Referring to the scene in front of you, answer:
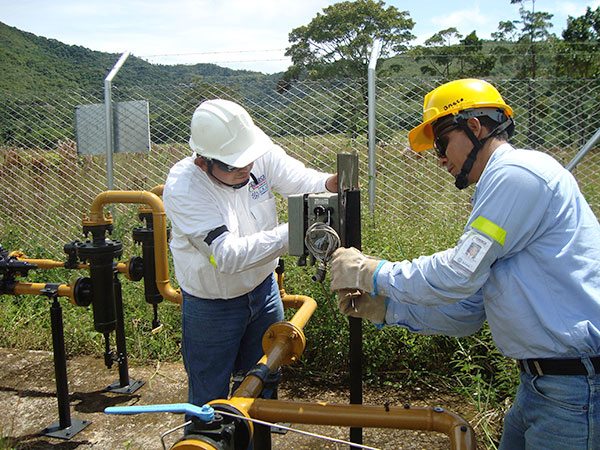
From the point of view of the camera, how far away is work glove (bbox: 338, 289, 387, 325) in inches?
72.6

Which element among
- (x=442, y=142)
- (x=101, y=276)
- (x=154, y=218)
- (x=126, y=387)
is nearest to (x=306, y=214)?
(x=442, y=142)

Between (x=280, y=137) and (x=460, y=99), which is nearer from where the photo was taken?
(x=460, y=99)

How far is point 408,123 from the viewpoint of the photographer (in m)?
4.86

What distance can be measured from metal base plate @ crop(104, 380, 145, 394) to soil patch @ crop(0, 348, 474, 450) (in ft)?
0.09

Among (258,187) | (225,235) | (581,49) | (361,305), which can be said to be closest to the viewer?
(361,305)

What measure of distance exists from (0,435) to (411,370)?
250cm

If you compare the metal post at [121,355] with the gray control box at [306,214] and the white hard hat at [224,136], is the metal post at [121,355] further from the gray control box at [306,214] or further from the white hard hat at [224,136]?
the gray control box at [306,214]

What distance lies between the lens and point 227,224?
2359 mm

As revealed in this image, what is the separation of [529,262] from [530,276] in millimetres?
39

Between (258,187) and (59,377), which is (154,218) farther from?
(59,377)

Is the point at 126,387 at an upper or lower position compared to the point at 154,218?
lower

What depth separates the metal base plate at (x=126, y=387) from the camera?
3.74 meters

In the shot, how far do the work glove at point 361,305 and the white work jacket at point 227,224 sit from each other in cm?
42

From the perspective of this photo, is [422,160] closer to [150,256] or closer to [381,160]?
[381,160]
